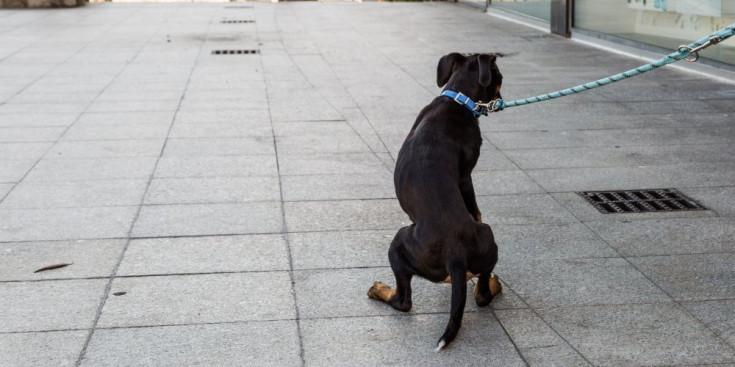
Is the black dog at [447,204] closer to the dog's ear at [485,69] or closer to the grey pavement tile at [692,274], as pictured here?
the dog's ear at [485,69]

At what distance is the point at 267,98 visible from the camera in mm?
10094

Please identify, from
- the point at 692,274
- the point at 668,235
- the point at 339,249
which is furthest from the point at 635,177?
the point at 339,249

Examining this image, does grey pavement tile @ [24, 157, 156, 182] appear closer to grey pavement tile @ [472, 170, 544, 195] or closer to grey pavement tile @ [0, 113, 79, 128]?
grey pavement tile @ [0, 113, 79, 128]

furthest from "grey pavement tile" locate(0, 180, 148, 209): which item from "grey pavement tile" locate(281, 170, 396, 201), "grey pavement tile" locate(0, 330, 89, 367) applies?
"grey pavement tile" locate(0, 330, 89, 367)

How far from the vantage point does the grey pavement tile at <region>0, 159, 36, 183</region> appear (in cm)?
689

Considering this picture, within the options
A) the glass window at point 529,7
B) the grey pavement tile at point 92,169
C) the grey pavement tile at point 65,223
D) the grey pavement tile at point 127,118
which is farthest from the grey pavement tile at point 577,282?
the glass window at point 529,7

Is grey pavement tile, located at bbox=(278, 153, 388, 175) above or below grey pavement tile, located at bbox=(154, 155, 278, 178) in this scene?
below

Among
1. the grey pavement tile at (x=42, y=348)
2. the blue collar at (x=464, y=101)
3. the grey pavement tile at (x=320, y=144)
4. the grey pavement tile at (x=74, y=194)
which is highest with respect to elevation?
the blue collar at (x=464, y=101)

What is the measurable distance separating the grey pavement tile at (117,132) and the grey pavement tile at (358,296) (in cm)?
387

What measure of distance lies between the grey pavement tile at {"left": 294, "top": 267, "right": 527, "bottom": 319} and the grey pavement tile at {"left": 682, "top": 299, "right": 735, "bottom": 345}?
82cm

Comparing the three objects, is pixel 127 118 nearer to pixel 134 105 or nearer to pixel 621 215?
pixel 134 105

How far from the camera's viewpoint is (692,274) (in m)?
4.84

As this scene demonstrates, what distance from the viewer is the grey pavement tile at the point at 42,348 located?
3.89 meters

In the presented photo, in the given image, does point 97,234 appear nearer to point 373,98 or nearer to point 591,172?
point 591,172
